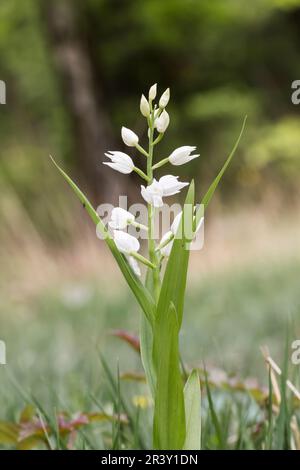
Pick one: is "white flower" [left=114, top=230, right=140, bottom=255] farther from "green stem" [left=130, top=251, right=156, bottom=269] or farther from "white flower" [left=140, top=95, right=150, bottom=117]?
"white flower" [left=140, top=95, right=150, bottom=117]

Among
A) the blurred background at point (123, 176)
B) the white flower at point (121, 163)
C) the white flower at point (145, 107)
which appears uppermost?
the blurred background at point (123, 176)

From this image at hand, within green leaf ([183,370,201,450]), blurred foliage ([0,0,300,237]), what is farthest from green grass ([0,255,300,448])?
blurred foliage ([0,0,300,237])

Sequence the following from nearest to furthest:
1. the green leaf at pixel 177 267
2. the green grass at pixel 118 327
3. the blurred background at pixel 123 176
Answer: the green leaf at pixel 177 267, the green grass at pixel 118 327, the blurred background at pixel 123 176

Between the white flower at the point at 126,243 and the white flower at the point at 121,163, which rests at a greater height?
the white flower at the point at 121,163

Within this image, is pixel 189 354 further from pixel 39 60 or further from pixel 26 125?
pixel 26 125

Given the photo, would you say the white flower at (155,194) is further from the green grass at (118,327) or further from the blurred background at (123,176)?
the blurred background at (123,176)

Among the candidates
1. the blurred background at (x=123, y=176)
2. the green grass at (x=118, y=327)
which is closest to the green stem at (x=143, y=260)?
the green grass at (x=118, y=327)

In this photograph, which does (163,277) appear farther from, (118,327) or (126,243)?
(118,327)
